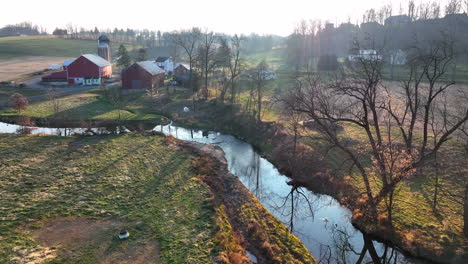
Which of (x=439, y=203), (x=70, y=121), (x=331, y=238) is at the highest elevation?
(x=70, y=121)

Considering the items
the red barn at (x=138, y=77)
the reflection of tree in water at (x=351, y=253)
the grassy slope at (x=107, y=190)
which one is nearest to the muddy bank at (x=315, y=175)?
the reflection of tree in water at (x=351, y=253)

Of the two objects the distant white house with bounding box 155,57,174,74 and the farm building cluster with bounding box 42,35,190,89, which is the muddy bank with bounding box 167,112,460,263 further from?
the distant white house with bounding box 155,57,174,74

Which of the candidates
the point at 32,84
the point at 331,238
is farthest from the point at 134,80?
the point at 331,238

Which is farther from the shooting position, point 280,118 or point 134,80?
point 134,80

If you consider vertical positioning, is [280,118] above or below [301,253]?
above

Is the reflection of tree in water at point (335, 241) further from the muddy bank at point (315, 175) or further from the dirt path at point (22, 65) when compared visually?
the dirt path at point (22, 65)

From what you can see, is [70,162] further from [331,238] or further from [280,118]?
[280,118]

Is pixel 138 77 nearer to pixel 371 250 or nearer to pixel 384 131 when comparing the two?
pixel 384 131
